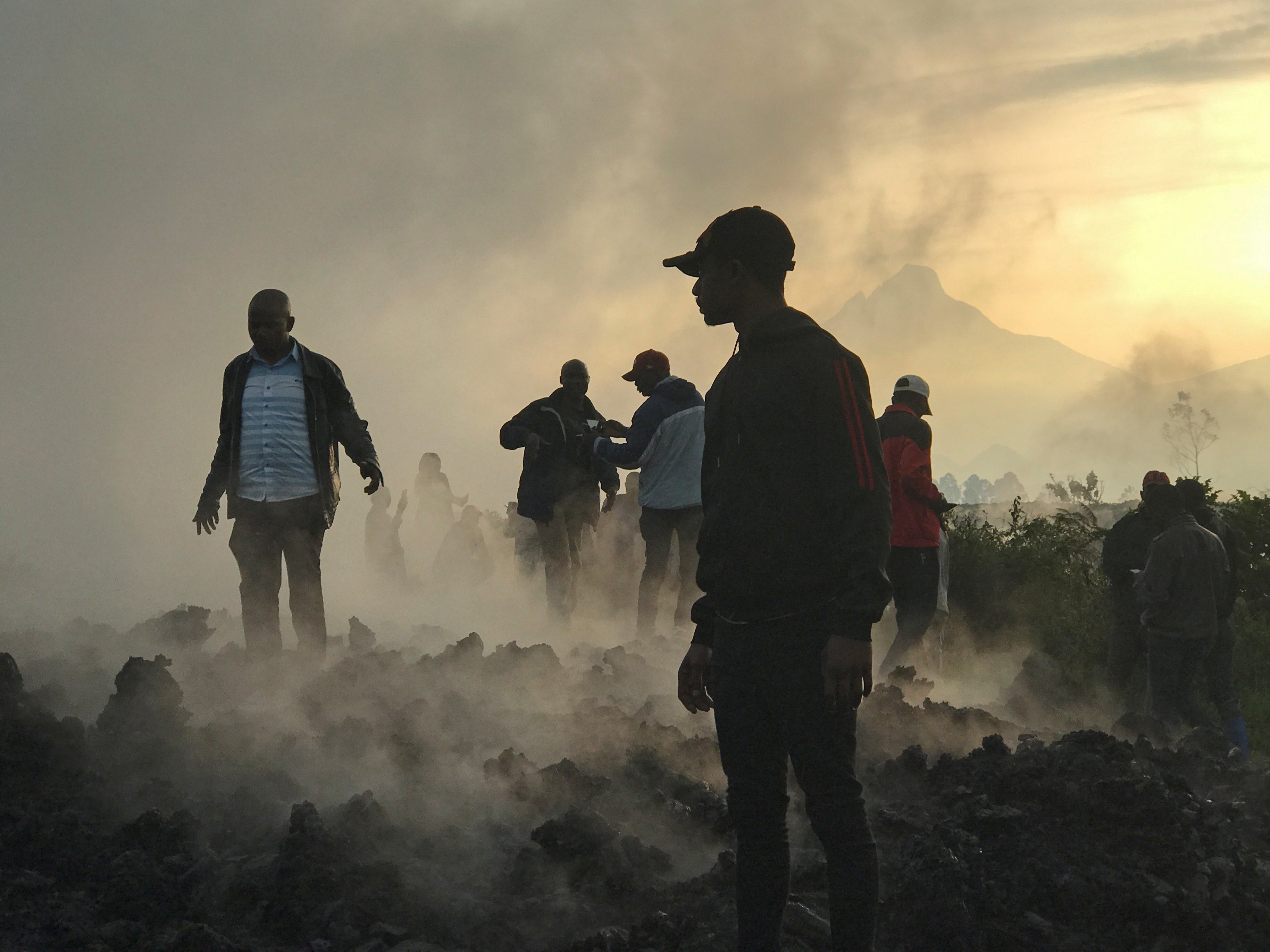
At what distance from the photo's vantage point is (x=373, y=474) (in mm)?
6633

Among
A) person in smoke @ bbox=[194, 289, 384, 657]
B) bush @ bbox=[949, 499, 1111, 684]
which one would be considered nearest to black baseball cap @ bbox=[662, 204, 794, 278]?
person in smoke @ bbox=[194, 289, 384, 657]

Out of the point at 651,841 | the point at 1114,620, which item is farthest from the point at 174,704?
the point at 1114,620

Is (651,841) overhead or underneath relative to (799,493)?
underneath

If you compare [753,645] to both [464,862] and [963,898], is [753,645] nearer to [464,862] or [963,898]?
[963,898]

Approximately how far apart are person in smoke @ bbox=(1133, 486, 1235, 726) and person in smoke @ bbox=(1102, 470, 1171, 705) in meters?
0.74

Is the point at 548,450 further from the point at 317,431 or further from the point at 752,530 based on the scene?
the point at 752,530

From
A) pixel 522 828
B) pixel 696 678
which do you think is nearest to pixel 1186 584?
pixel 522 828

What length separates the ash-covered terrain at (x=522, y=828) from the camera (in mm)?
3771

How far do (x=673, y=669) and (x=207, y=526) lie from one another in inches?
129

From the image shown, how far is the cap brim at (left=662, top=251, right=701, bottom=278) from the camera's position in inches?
127

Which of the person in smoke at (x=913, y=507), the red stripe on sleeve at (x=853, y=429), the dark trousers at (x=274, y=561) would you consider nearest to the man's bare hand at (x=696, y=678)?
the red stripe on sleeve at (x=853, y=429)

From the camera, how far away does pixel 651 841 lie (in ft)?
15.4

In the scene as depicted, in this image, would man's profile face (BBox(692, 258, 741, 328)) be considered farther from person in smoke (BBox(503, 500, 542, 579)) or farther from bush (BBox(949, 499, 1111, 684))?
person in smoke (BBox(503, 500, 542, 579))

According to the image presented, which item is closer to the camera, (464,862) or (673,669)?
(464,862)
